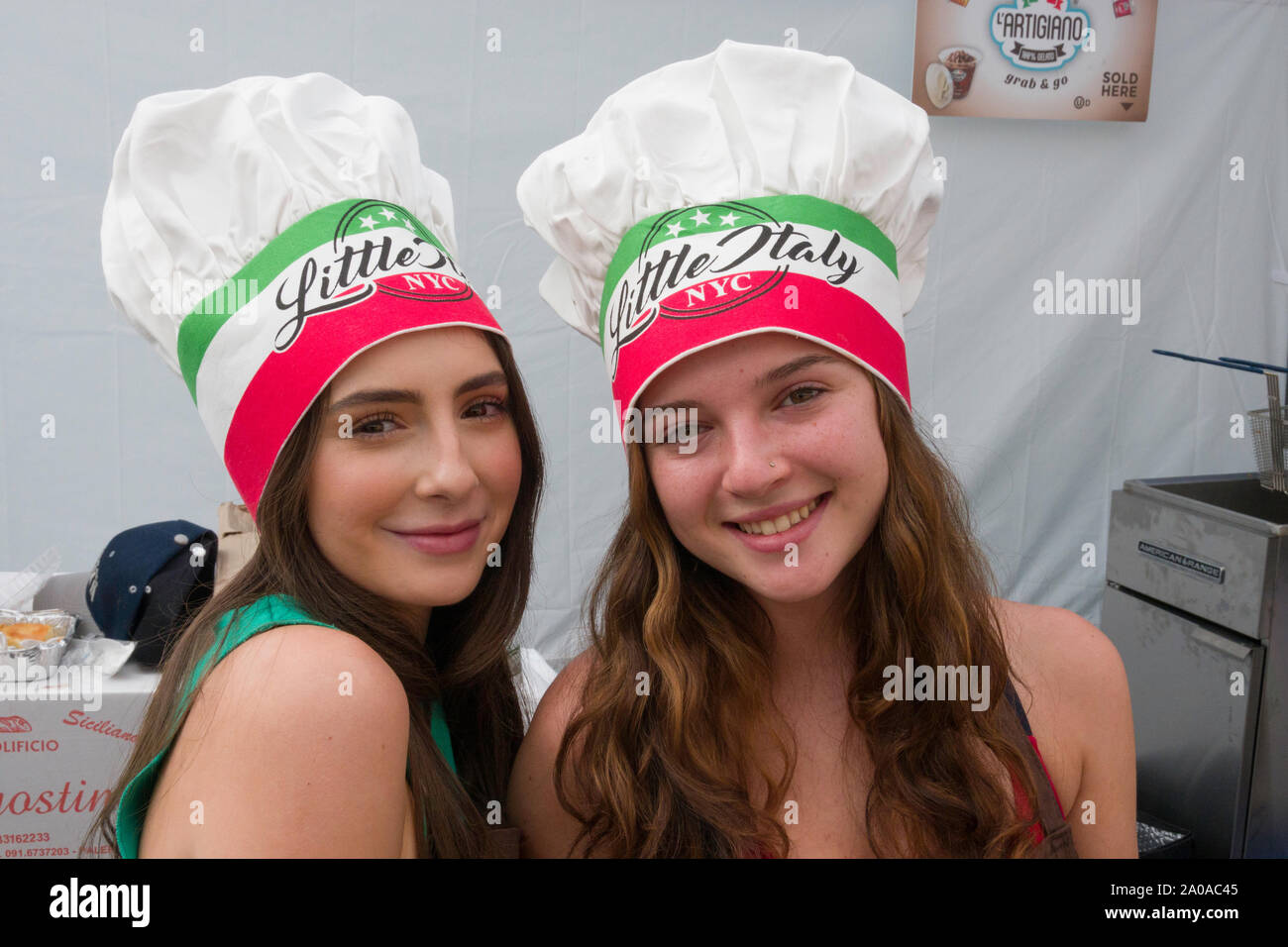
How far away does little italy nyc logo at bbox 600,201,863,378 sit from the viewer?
1.32 meters

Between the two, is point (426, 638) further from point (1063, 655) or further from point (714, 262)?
point (1063, 655)

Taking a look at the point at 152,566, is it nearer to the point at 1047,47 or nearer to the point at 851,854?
the point at 851,854

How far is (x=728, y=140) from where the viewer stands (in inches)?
55.6

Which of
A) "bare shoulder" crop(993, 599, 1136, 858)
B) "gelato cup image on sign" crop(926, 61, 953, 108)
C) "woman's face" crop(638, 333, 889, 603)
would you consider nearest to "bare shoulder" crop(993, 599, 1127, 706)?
"bare shoulder" crop(993, 599, 1136, 858)

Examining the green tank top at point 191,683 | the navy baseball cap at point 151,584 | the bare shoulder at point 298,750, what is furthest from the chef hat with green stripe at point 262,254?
the navy baseball cap at point 151,584

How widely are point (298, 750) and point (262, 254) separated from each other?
0.66 metres

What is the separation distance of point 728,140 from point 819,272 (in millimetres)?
231

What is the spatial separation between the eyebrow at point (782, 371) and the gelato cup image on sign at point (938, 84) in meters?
2.44

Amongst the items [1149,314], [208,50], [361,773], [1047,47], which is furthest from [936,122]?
[361,773]

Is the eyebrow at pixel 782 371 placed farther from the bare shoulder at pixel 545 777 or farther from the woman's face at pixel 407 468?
the bare shoulder at pixel 545 777

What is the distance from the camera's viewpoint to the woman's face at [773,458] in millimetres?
1287

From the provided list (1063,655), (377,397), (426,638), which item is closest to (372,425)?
(377,397)
